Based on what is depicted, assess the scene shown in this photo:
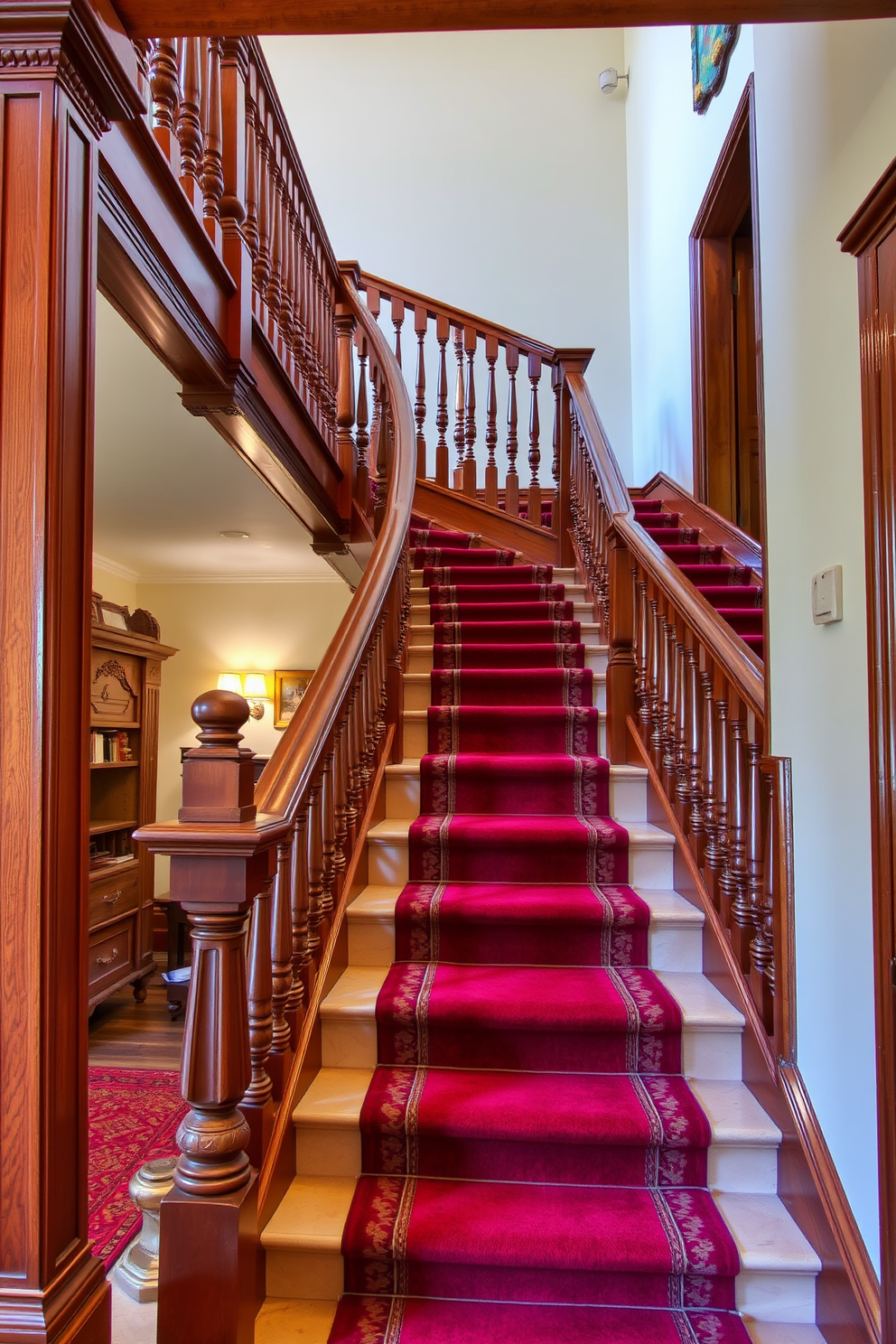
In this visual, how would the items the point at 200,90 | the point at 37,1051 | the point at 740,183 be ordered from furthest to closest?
the point at 740,183 → the point at 200,90 → the point at 37,1051

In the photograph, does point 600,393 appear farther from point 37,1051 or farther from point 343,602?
point 37,1051

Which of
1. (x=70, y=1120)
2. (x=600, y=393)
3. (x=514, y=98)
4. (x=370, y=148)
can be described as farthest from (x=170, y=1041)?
(x=514, y=98)

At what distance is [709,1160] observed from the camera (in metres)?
1.63

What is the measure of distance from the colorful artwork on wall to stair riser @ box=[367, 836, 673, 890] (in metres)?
3.81

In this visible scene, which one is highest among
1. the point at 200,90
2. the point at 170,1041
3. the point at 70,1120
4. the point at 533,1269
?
the point at 200,90

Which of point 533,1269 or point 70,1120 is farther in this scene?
point 533,1269

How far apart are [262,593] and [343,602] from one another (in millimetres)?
619

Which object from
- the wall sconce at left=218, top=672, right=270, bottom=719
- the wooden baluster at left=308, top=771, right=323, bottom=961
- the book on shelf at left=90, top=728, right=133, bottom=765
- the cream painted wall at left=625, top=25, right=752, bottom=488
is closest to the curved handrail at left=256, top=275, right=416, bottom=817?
the wooden baluster at left=308, top=771, right=323, bottom=961

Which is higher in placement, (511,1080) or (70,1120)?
(70,1120)

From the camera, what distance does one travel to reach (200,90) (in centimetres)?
214

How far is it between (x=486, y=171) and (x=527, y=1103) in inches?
255

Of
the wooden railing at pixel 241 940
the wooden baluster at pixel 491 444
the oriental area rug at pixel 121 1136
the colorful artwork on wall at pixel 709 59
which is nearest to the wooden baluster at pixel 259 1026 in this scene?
the wooden railing at pixel 241 940

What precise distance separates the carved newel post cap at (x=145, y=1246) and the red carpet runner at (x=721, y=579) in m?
2.36

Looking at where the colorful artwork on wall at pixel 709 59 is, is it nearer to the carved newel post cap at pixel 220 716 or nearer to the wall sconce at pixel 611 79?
the wall sconce at pixel 611 79
